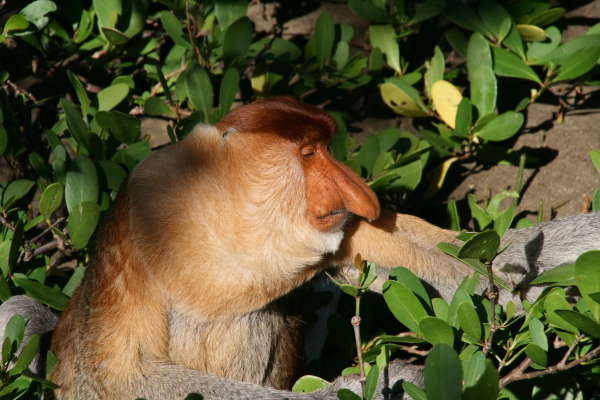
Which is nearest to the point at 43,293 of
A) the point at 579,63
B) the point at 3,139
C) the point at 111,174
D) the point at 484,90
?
the point at 111,174

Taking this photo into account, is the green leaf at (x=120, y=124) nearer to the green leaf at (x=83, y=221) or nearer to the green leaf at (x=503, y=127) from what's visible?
the green leaf at (x=83, y=221)

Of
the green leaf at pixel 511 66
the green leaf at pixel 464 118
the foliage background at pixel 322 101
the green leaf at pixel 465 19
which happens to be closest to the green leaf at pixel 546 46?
the foliage background at pixel 322 101

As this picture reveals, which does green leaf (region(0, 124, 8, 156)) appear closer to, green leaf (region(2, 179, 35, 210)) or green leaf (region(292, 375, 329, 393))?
green leaf (region(2, 179, 35, 210))

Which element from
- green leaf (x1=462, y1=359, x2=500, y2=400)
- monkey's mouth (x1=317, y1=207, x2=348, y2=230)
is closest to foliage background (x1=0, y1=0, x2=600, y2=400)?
monkey's mouth (x1=317, y1=207, x2=348, y2=230)

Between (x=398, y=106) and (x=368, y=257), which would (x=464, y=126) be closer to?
(x=398, y=106)

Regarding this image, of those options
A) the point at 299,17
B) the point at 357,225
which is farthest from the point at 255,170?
the point at 299,17

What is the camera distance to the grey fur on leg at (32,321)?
2773mm

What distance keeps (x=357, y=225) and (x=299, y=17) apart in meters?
2.09

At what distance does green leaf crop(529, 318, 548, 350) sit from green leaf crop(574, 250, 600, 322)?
0.52 feet

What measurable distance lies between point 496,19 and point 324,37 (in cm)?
96

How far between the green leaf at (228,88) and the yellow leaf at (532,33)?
5.36 ft

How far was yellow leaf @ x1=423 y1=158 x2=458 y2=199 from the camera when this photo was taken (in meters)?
3.36

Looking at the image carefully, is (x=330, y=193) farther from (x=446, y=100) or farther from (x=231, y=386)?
(x=446, y=100)

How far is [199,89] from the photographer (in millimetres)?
3186
